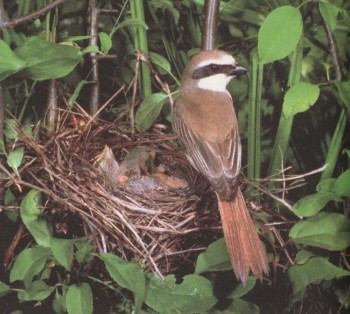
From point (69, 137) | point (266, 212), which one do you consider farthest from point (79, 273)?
point (266, 212)

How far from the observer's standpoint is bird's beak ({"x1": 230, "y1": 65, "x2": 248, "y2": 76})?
1585 millimetres

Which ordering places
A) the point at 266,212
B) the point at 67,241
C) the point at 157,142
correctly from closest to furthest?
the point at 67,241, the point at 266,212, the point at 157,142

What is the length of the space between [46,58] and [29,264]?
0.44 m

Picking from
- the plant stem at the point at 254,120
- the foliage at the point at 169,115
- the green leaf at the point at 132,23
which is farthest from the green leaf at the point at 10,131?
the plant stem at the point at 254,120

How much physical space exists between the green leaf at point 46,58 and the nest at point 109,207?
0.60 ft

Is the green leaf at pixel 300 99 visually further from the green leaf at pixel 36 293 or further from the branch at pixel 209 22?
the green leaf at pixel 36 293

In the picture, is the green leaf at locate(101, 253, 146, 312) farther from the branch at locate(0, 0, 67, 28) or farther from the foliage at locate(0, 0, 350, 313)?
the branch at locate(0, 0, 67, 28)

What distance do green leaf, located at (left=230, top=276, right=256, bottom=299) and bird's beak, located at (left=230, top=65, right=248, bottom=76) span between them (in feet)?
1.56

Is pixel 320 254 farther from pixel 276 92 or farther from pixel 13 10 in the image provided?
pixel 13 10

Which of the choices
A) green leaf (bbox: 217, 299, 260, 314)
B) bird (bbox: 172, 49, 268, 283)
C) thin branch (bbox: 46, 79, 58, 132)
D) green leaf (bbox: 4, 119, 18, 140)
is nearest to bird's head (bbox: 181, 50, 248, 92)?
bird (bbox: 172, 49, 268, 283)

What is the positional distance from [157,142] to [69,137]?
252mm

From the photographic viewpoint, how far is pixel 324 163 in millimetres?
1668

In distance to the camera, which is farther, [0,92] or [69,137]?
[69,137]

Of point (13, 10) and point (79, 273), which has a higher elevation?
point (13, 10)
